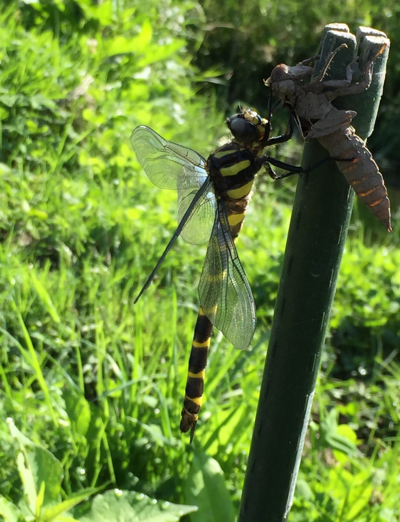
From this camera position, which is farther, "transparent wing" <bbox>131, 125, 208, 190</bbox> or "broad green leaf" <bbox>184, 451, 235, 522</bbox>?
"transparent wing" <bbox>131, 125, 208, 190</bbox>

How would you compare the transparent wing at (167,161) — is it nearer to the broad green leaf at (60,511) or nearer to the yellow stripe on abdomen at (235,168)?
the yellow stripe on abdomen at (235,168)

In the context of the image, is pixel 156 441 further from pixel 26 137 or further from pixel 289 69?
pixel 26 137

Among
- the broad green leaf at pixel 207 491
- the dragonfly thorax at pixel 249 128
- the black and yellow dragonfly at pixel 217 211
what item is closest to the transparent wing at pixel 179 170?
the black and yellow dragonfly at pixel 217 211

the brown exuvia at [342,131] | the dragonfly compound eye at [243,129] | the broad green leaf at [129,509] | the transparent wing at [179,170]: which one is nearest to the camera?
the brown exuvia at [342,131]

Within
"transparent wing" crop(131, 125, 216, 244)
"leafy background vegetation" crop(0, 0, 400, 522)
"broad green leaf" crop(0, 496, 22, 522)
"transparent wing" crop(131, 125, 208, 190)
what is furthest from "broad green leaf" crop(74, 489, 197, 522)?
"transparent wing" crop(131, 125, 208, 190)

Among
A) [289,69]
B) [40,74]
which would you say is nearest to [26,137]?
[40,74]

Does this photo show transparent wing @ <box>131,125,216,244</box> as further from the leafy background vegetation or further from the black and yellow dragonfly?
the leafy background vegetation
